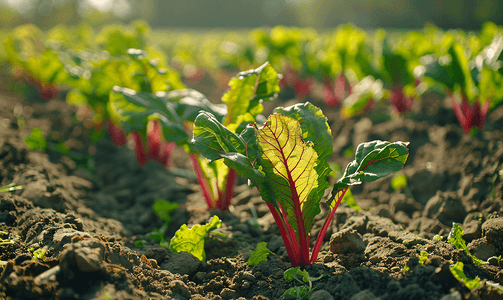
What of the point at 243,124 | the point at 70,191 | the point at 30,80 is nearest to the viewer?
the point at 243,124

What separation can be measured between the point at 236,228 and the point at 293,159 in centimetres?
83

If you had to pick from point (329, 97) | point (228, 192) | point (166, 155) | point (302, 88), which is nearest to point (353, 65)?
point (329, 97)

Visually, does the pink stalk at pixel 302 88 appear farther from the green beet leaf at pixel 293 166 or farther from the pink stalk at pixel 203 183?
the green beet leaf at pixel 293 166

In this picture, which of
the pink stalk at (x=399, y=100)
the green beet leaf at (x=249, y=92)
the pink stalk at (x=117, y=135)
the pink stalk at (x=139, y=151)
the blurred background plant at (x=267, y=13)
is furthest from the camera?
the blurred background plant at (x=267, y=13)

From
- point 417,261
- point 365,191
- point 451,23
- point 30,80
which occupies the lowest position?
point 417,261

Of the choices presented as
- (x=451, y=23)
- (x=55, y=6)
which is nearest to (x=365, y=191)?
(x=451, y=23)

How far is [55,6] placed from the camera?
31.8 metres

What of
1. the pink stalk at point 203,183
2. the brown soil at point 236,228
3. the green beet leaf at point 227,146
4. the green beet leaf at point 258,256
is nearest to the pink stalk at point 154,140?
the brown soil at point 236,228

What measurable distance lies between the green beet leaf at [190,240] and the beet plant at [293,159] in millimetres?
413

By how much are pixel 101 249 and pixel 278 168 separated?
2.54 ft

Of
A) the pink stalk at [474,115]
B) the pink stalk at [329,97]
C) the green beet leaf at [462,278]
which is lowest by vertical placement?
→ the green beet leaf at [462,278]

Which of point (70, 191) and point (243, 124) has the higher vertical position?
point (243, 124)

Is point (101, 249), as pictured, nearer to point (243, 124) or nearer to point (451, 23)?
point (243, 124)

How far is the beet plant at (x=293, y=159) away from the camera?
132 cm
